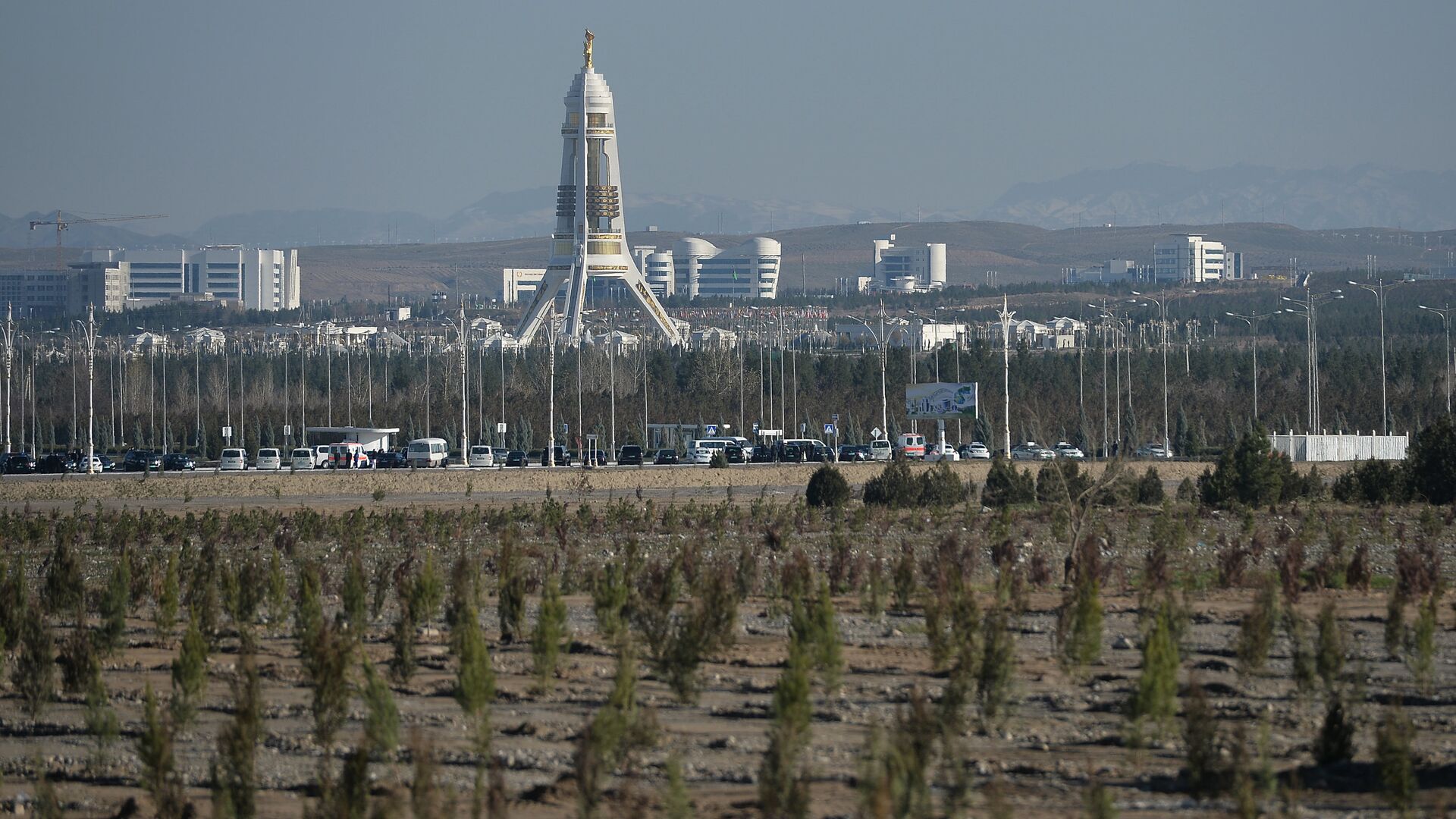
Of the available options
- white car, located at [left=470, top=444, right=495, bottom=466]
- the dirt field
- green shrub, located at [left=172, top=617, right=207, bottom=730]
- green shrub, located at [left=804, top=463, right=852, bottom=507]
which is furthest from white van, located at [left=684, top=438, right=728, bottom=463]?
green shrub, located at [left=172, top=617, right=207, bottom=730]

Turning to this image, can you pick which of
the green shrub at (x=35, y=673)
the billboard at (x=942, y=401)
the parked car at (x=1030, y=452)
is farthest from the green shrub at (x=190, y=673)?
the billboard at (x=942, y=401)

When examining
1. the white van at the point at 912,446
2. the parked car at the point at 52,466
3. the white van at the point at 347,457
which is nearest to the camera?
the parked car at the point at 52,466

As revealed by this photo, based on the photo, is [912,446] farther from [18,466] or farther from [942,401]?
[18,466]

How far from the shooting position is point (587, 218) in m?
107

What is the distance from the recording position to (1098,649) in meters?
14.8

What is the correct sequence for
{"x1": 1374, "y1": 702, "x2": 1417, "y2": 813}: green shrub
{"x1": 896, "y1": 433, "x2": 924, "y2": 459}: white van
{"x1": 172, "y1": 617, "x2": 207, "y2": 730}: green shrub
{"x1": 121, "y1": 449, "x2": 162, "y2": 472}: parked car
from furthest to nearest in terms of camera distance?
{"x1": 896, "y1": 433, "x2": 924, "y2": 459}: white van
{"x1": 121, "y1": 449, "x2": 162, "y2": 472}: parked car
{"x1": 172, "y1": 617, "x2": 207, "y2": 730}: green shrub
{"x1": 1374, "y1": 702, "x2": 1417, "y2": 813}: green shrub

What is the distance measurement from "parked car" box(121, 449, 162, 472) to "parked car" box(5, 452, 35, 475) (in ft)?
7.83

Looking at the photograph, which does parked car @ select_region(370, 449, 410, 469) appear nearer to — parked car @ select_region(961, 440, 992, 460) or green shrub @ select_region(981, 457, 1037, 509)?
parked car @ select_region(961, 440, 992, 460)

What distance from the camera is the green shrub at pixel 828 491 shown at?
34.6 m

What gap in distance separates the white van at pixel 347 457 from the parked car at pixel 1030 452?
58.0 ft

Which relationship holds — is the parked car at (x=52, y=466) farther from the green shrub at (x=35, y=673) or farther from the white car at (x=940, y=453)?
the green shrub at (x=35, y=673)

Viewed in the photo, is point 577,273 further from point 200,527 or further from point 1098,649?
point 1098,649

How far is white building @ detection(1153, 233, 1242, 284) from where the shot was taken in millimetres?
182750

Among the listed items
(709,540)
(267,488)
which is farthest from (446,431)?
(709,540)
